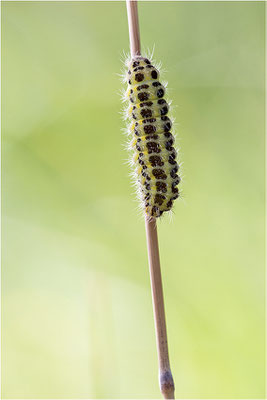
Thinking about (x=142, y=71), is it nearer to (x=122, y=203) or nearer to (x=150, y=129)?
(x=150, y=129)

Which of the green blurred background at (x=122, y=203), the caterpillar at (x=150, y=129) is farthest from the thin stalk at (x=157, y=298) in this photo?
the green blurred background at (x=122, y=203)

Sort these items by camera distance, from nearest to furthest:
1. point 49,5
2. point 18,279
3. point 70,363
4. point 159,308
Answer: point 159,308 < point 70,363 < point 18,279 < point 49,5

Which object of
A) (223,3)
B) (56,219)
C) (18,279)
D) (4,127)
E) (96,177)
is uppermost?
(223,3)

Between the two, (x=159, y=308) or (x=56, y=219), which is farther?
(x=56, y=219)

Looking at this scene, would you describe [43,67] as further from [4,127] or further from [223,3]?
[223,3]

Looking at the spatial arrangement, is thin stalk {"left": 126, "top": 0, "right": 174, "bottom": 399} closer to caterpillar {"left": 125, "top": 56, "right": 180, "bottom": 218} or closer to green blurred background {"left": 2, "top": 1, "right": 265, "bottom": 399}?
caterpillar {"left": 125, "top": 56, "right": 180, "bottom": 218}

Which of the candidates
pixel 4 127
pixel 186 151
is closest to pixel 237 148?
pixel 186 151

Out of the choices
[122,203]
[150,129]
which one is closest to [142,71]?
[150,129]
